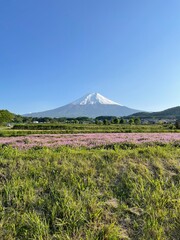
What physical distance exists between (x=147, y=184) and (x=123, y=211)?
1270mm

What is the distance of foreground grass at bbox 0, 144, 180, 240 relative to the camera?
156 inches

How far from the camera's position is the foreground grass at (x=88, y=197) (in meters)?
3.96

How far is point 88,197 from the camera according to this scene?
187 inches

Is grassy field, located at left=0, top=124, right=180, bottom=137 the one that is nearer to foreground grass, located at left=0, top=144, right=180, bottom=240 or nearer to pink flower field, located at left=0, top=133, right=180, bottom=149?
pink flower field, located at left=0, top=133, right=180, bottom=149

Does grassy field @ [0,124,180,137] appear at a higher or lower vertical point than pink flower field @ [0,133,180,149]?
lower

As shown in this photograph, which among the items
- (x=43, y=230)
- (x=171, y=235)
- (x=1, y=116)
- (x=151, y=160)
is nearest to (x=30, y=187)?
(x=43, y=230)

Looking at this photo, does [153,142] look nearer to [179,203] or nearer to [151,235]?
[179,203]

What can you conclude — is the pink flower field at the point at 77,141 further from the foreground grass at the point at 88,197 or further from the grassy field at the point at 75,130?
the grassy field at the point at 75,130

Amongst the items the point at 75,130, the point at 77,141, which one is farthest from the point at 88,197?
the point at 75,130

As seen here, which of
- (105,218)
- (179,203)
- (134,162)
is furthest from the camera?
(134,162)

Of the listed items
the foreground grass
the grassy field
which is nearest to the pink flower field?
the foreground grass

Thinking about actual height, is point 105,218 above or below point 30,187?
below

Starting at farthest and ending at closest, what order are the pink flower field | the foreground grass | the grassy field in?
the grassy field, the pink flower field, the foreground grass

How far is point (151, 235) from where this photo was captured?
3934 mm
